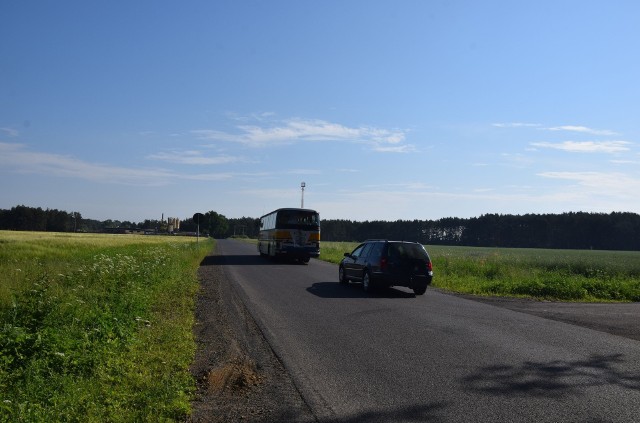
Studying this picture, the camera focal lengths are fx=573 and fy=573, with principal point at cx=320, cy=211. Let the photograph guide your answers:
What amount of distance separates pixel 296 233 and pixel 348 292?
642 inches

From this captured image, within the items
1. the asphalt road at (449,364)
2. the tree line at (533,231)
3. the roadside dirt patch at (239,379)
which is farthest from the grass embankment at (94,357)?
the tree line at (533,231)

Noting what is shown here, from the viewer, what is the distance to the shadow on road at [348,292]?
55.4 ft

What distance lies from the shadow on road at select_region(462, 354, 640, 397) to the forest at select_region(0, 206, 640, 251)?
6846cm

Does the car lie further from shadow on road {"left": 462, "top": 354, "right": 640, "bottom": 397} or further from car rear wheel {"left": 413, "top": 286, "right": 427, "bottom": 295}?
shadow on road {"left": 462, "top": 354, "right": 640, "bottom": 397}

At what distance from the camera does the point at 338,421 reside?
5.30 metres

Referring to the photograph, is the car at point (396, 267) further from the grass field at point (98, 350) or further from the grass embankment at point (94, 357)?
the grass embankment at point (94, 357)

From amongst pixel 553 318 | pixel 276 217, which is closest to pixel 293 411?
pixel 553 318

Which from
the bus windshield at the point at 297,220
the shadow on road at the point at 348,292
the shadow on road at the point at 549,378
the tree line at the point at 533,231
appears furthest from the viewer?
the tree line at the point at 533,231

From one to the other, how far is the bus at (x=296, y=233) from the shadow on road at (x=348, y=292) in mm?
13413

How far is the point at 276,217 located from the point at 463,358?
2692cm

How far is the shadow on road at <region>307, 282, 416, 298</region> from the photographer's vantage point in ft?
55.4

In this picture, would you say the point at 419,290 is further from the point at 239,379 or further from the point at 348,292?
the point at 239,379

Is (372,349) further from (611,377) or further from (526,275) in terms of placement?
(526,275)

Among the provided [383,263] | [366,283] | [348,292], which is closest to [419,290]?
[383,263]
